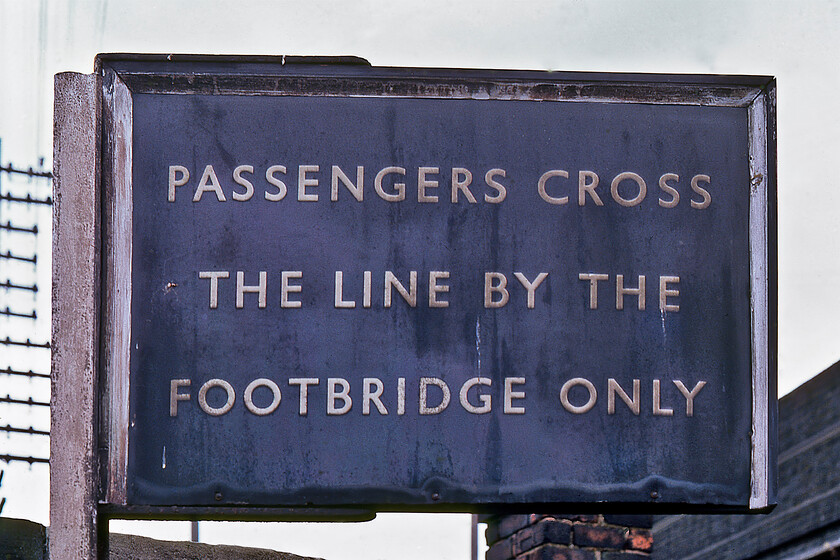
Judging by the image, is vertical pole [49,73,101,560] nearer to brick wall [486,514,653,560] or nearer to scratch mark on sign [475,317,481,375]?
scratch mark on sign [475,317,481,375]

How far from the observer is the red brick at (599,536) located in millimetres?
5180

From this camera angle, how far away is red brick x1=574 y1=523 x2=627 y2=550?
204 inches

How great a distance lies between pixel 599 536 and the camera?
5.25 m

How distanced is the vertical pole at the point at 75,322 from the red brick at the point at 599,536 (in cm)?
327

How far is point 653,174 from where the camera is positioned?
7.38 ft

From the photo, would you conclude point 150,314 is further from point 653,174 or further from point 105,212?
point 653,174

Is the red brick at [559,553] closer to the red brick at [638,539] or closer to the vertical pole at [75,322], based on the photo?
the red brick at [638,539]

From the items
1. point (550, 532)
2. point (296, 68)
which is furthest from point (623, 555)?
point (296, 68)

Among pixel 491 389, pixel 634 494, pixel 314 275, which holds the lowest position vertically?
pixel 634 494

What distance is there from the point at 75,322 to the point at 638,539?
3.56 metres

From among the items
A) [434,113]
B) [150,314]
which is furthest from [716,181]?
[150,314]

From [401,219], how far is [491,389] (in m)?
0.29

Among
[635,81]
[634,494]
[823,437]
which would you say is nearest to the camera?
[634,494]

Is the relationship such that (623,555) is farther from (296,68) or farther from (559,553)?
(296,68)
